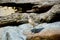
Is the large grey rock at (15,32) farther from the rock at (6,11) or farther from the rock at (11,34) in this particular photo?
the rock at (6,11)

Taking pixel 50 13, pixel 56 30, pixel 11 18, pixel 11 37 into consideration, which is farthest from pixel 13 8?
pixel 56 30

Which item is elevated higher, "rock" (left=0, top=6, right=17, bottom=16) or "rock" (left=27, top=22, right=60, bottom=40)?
"rock" (left=0, top=6, right=17, bottom=16)

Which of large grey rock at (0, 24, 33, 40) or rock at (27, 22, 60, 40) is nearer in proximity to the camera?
rock at (27, 22, 60, 40)

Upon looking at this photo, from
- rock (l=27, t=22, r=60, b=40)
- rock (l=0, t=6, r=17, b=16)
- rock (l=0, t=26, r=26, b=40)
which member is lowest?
rock (l=0, t=26, r=26, b=40)

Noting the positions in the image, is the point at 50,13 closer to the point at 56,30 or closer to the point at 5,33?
the point at 56,30

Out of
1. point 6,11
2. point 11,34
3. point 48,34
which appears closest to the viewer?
point 48,34

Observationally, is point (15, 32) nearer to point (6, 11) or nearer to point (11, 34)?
point (11, 34)

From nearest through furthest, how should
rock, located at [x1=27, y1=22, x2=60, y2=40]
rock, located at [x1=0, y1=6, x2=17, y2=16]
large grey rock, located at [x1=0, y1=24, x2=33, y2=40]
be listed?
1. rock, located at [x1=27, y1=22, x2=60, y2=40]
2. large grey rock, located at [x1=0, y1=24, x2=33, y2=40]
3. rock, located at [x1=0, y1=6, x2=17, y2=16]

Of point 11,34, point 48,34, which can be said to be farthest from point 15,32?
point 48,34

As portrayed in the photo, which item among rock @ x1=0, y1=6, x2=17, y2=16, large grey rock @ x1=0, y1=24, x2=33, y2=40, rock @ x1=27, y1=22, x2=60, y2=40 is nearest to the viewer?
rock @ x1=27, y1=22, x2=60, y2=40

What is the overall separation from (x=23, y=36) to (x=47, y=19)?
1.07 ft

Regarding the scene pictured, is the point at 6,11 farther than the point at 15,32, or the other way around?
the point at 6,11

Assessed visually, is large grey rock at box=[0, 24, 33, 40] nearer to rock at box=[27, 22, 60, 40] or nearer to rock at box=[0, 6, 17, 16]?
rock at box=[27, 22, 60, 40]

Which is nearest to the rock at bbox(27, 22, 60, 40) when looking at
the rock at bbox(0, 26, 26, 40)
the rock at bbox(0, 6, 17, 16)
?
the rock at bbox(0, 26, 26, 40)
